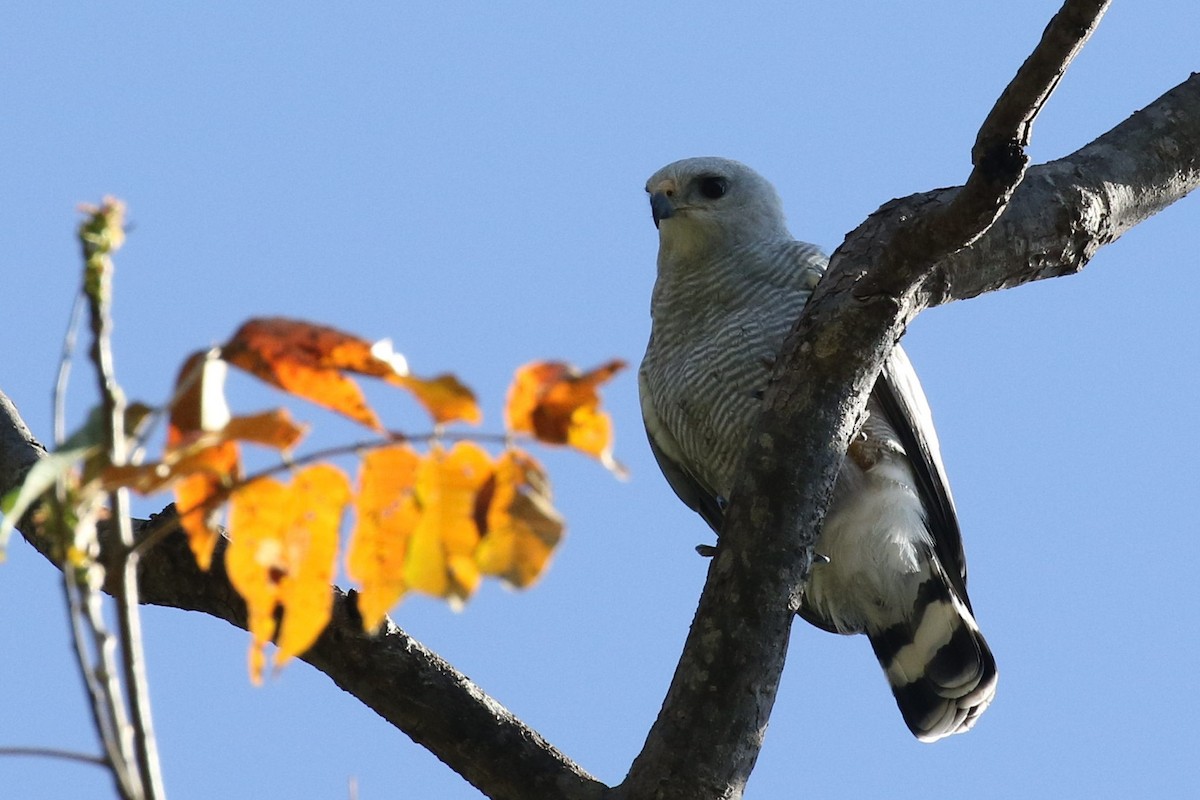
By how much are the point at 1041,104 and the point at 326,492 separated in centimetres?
213

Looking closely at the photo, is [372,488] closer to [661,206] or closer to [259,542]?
[259,542]

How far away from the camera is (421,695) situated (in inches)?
145

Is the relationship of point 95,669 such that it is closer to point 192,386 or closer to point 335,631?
point 192,386

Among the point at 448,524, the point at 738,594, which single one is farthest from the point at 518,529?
the point at 738,594

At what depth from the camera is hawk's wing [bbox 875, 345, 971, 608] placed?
17.0 ft

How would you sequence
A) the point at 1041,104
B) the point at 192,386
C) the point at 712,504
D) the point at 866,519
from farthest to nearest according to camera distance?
the point at 712,504
the point at 866,519
the point at 1041,104
the point at 192,386

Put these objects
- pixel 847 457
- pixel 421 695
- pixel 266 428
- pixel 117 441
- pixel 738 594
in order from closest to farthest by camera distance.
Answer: pixel 117 441
pixel 266 428
pixel 738 594
pixel 421 695
pixel 847 457

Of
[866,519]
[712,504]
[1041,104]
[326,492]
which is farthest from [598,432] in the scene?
[712,504]

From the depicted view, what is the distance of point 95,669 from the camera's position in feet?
4.80

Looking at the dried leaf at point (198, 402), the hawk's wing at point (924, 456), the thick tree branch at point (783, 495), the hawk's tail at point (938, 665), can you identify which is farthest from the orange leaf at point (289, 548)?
the hawk's tail at point (938, 665)

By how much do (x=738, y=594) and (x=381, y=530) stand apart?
6.18ft

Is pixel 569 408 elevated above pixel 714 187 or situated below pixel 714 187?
below

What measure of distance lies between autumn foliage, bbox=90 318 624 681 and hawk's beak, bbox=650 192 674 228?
423cm

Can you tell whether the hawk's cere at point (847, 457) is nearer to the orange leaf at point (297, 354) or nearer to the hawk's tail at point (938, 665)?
the hawk's tail at point (938, 665)
